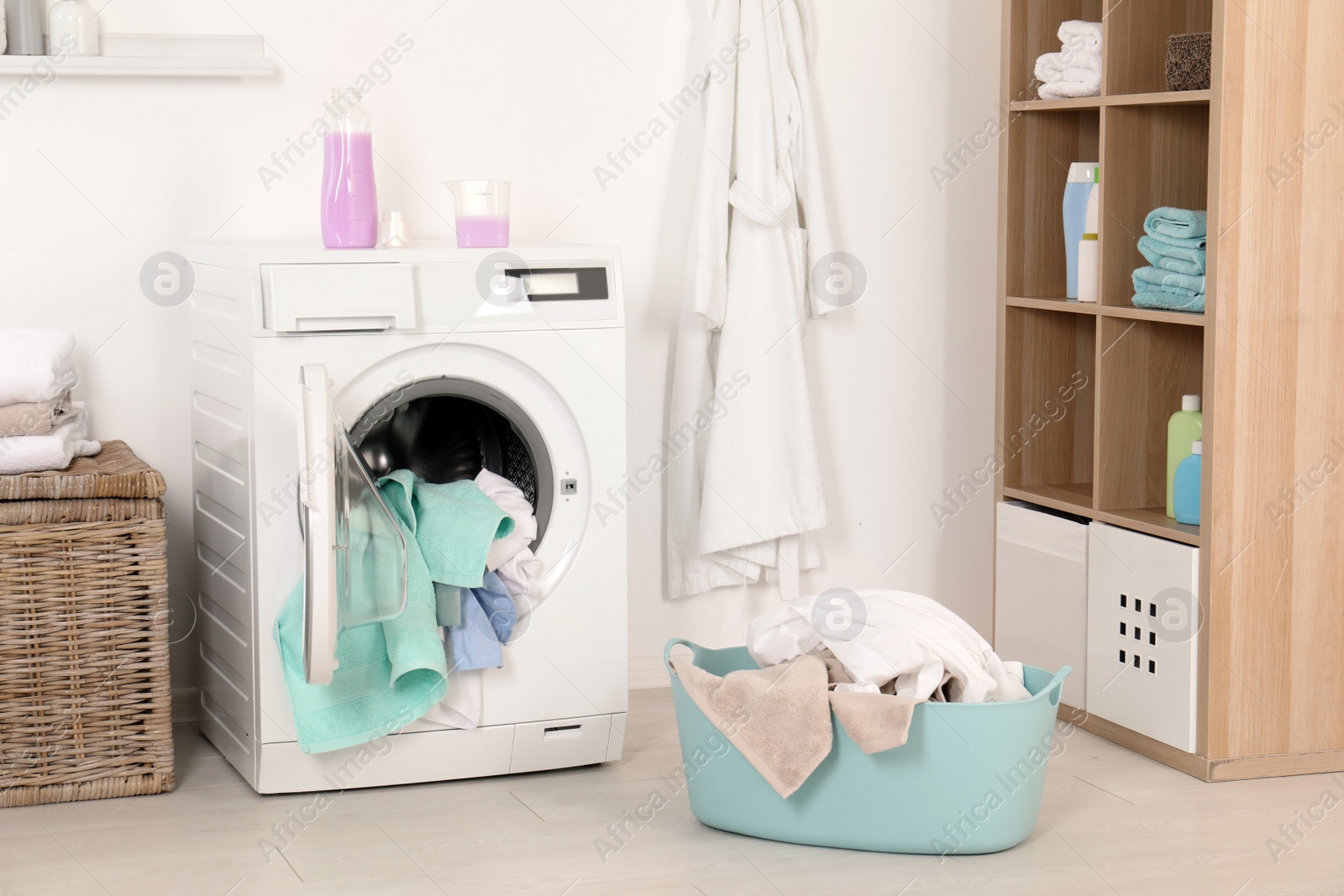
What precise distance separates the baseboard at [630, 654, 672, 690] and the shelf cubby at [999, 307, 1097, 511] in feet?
Result: 2.66

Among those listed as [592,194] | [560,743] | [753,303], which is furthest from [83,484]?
[753,303]

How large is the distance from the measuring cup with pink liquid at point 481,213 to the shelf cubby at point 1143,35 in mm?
1092

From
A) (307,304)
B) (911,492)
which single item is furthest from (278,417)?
(911,492)

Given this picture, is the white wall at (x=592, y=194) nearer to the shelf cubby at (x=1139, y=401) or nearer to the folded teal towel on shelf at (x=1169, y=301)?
the shelf cubby at (x=1139, y=401)

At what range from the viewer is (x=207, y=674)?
244 cm

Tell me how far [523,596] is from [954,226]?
133cm

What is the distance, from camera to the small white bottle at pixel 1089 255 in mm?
2439

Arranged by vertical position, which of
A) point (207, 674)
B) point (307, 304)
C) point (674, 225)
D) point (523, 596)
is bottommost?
point (207, 674)

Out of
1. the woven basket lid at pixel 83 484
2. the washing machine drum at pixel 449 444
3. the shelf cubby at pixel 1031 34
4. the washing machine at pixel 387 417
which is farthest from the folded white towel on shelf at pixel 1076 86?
the woven basket lid at pixel 83 484

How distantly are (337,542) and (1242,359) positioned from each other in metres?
1.44

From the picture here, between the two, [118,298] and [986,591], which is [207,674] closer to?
[118,298]

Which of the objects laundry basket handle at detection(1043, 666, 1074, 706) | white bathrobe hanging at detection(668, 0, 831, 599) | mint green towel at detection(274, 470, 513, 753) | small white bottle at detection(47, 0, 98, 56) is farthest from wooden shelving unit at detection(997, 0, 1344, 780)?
small white bottle at detection(47, 0, 98, 56)

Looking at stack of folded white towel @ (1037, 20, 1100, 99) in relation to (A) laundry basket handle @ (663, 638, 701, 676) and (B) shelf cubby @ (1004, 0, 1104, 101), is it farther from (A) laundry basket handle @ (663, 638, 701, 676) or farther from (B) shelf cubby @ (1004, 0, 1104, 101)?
(A) laundry basket handle @ (663, 638, 701, 676)

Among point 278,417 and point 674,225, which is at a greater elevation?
point 674,225
